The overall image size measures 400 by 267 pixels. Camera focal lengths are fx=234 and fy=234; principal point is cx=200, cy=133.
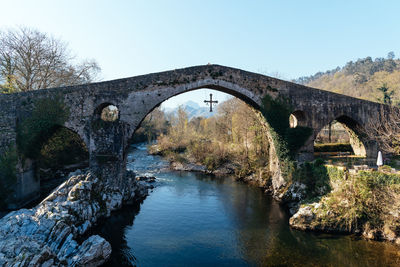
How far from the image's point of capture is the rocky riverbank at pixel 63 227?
7676mm

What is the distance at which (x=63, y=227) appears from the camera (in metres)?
9.84

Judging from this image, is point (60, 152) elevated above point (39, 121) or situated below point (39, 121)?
below

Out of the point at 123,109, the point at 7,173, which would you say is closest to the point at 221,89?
the point at 123,109

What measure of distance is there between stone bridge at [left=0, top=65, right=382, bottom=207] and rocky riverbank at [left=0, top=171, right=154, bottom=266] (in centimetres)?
144

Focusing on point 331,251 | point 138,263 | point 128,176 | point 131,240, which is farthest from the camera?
point 128,176

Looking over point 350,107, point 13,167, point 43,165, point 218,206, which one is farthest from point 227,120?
point 13,167

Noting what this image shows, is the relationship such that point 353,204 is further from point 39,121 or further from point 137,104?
point 39,121

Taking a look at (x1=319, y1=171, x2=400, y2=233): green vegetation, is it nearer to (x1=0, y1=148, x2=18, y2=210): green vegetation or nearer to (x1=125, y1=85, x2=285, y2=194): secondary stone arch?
(x1=125, y1=85, x2=285, y2=194): secondary stone arch

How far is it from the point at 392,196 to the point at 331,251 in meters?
3.85

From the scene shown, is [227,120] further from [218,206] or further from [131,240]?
[131,240]

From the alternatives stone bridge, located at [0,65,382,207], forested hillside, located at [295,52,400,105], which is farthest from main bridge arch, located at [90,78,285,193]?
forested hillside, located at [295,52,400,105]

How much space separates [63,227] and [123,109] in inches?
304

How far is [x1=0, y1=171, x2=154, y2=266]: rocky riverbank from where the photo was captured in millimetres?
7676

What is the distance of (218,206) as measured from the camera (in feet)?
49.6
